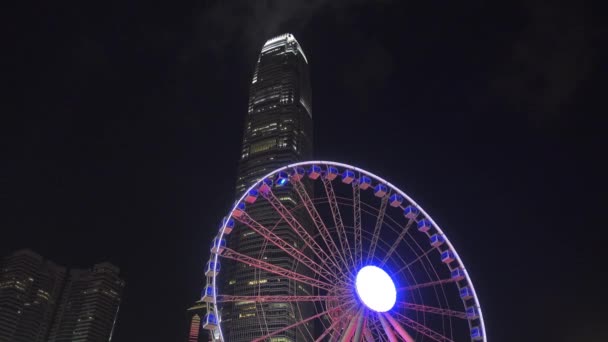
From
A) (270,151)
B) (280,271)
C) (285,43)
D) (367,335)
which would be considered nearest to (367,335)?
(367,335)

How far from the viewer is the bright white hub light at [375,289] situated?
76.6ft

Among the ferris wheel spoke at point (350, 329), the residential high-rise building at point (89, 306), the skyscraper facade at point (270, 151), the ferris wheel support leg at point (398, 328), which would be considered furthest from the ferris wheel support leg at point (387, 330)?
the residential high-rise building at point (89, 306)

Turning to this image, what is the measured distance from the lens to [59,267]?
151625 mm

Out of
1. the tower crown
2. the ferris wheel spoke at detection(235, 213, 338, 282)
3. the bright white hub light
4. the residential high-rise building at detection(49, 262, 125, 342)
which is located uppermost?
the tower crown

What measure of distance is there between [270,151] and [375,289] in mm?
95937

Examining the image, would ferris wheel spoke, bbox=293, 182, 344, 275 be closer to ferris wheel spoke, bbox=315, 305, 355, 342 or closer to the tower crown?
ferris wheel spoke, bbox=315, 305, 355, 342

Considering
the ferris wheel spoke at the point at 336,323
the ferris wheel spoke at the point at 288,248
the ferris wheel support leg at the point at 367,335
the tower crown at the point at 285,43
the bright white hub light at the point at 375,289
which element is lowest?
the ferris wheel support leg at the point at 367,335

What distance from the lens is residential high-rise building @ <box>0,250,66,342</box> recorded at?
130625 mm

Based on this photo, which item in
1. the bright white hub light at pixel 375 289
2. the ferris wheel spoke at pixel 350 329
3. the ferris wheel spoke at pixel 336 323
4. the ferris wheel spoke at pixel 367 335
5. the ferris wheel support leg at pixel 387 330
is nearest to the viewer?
the ferris wheel spoke at pixel 350 329

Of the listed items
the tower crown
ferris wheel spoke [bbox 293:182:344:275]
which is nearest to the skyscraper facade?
the tower crown

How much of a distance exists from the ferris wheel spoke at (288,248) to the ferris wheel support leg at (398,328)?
304cm

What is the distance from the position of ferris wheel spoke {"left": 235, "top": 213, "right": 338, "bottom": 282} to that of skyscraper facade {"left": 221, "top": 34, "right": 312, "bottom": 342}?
54.0 metres

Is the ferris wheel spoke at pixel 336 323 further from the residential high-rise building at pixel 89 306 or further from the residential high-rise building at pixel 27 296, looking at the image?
the residential high-rise building at pixel 89 306

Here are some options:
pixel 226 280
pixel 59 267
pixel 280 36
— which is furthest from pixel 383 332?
pixel 59 267
